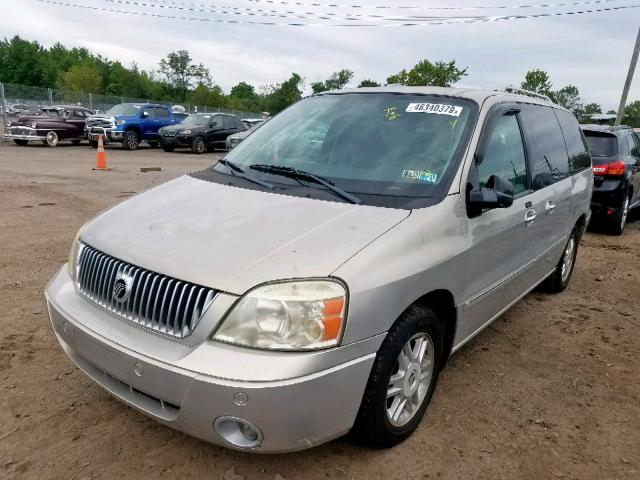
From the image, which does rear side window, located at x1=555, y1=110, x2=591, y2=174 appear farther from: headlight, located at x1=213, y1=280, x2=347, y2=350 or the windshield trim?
headlight, located at x1=213, y1=280, x2=347, y2=350

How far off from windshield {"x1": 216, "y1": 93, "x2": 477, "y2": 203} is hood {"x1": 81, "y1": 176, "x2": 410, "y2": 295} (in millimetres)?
360

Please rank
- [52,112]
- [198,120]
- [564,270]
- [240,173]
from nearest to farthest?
[240,173]
[564,270]
[52,112]
[198,120]

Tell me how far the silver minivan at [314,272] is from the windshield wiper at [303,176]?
0.01 meters

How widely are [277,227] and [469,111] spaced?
60.7 inches

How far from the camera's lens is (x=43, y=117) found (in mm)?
19969

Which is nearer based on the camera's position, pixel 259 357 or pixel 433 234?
pixel 259 357

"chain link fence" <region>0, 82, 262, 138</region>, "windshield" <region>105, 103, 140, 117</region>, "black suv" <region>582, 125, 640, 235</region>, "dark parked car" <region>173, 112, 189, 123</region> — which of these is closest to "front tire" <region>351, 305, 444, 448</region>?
"black suv" <region>582, 125, 640, 235</region>

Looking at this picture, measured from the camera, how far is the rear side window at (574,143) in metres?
4.75

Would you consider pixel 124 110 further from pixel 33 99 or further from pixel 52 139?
pixel 33 99

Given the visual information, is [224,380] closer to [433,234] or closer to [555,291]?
[433,234]

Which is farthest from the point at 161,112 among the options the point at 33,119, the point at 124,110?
the point at 33,119

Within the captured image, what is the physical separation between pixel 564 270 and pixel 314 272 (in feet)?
13.0

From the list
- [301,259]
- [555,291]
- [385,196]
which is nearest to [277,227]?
[301,259]

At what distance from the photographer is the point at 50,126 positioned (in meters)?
19.7
